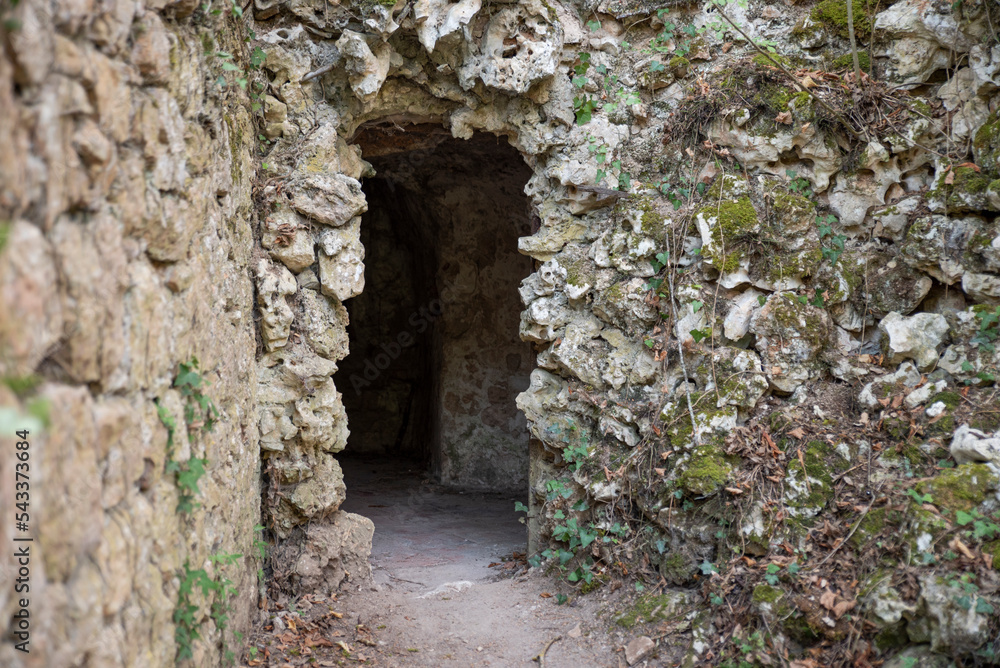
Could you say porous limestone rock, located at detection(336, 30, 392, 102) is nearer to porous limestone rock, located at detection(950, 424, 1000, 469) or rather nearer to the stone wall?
the stone wall

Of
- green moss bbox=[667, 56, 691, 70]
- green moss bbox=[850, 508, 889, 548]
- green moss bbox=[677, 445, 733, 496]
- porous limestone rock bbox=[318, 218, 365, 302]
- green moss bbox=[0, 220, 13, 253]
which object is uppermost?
green moss bbox=[667, 56, 691, 70]

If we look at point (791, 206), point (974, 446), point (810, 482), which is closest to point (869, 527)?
point (810, 482)

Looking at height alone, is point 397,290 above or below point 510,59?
below

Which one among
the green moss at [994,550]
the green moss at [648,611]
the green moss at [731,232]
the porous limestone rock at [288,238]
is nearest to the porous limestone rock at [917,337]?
the green moss at [731,232]

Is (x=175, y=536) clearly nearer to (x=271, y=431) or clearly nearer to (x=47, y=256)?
(x=47, y=256)

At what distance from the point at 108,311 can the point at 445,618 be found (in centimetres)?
299

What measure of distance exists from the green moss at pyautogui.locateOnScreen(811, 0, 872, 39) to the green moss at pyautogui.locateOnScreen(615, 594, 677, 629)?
3.55m

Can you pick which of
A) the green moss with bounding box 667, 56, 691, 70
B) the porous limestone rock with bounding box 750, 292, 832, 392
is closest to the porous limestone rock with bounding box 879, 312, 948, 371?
the porous limestone rock with bounding box 750, 292, 832, 392

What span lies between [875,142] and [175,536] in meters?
4.17

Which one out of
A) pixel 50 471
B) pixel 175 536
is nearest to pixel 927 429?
pixel 175 536

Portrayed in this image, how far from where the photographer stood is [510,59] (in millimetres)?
4566

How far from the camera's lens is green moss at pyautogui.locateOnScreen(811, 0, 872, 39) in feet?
14.0

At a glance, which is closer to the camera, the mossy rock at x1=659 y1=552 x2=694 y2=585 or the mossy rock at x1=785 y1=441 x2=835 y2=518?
the mossy rock at x1=785 y1=441 x2=835 y2=518

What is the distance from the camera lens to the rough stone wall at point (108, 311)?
1.53 metres
